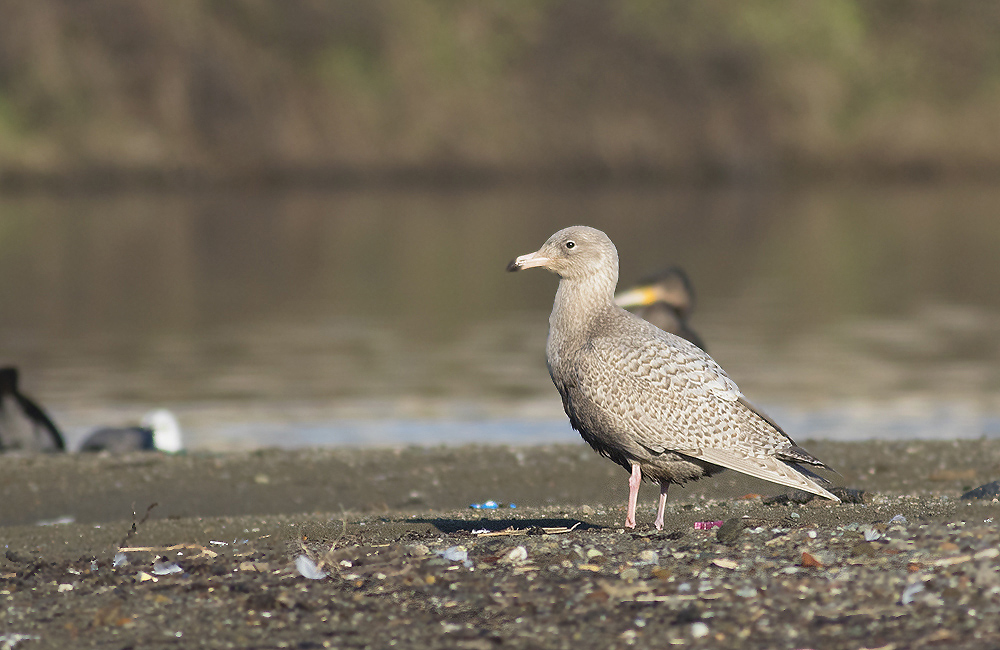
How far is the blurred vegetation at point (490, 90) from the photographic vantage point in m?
55.1

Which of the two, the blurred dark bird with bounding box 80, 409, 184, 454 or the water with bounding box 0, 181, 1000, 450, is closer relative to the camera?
the blurred dark bird with bounding box 80, 409, 184, 454

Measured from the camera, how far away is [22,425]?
1363 cm

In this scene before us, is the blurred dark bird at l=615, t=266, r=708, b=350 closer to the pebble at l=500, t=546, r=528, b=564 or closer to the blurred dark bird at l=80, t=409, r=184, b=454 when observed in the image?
the blurred dark bird at l=80, t=409, r=184, b=454

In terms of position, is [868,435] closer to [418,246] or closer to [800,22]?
[418,246]

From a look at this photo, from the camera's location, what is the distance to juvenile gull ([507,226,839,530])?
25.3 ft

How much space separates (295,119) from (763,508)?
5093 centimetres

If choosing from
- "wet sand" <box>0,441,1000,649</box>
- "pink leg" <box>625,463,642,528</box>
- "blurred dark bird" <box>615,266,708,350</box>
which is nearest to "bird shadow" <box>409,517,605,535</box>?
"wet sand" <box>0,441,1000,649</box>

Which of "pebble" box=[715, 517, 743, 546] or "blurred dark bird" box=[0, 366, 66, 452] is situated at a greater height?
"blurred dark bird" box=[0, 366, 66, 452]

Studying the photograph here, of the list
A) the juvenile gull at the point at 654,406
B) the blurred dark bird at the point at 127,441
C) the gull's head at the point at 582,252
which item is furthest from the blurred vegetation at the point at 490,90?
the juvenile gull at the point at 654,406

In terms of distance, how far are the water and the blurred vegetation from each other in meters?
3.95

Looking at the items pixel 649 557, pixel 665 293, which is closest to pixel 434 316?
pixel 665 293

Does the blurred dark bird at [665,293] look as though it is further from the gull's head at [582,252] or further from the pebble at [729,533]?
the pebble at [729,533]

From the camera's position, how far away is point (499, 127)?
6172cm

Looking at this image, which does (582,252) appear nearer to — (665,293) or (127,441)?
(127,441)
